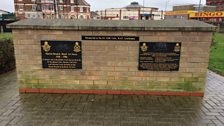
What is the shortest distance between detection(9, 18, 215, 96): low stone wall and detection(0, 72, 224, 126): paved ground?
0.27 m

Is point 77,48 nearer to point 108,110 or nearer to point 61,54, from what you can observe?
point 61,54

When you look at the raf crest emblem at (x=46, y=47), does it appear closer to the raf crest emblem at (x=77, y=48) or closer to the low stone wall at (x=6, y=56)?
the raf crest emblem at (x=77, y=48)

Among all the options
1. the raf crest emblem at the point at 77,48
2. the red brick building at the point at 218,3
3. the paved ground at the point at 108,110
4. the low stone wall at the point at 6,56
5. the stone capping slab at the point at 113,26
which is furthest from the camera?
the red brick building at the point at 218,3

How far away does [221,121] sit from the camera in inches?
150

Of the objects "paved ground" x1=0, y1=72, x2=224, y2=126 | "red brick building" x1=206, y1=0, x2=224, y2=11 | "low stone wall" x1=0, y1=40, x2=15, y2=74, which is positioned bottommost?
"paved ground" x1=0, y1=72, x2=224, y2=126

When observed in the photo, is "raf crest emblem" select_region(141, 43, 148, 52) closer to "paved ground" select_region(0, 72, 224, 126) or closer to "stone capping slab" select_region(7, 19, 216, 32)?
"stone capping slab" select_region(7, 19, 216, 32)

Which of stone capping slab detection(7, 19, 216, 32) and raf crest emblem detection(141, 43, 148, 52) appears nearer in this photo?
stone capping slab detection(7, 19, 216, 32)

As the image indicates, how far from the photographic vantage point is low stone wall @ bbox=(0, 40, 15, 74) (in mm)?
7152

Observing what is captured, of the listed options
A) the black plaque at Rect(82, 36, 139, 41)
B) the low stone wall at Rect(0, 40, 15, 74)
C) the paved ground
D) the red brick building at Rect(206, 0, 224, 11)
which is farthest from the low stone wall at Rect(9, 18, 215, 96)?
the red brick building at Rect(206, 0, 224, 11)

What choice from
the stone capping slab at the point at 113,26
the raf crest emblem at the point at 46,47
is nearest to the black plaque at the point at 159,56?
the stone capping slab at the point at 113,26

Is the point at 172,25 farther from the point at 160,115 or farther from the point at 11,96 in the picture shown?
the point at 11,96

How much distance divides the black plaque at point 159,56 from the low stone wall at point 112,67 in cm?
9

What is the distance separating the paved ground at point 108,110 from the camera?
3.71 meters

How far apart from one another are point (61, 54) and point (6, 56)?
11.9ft
